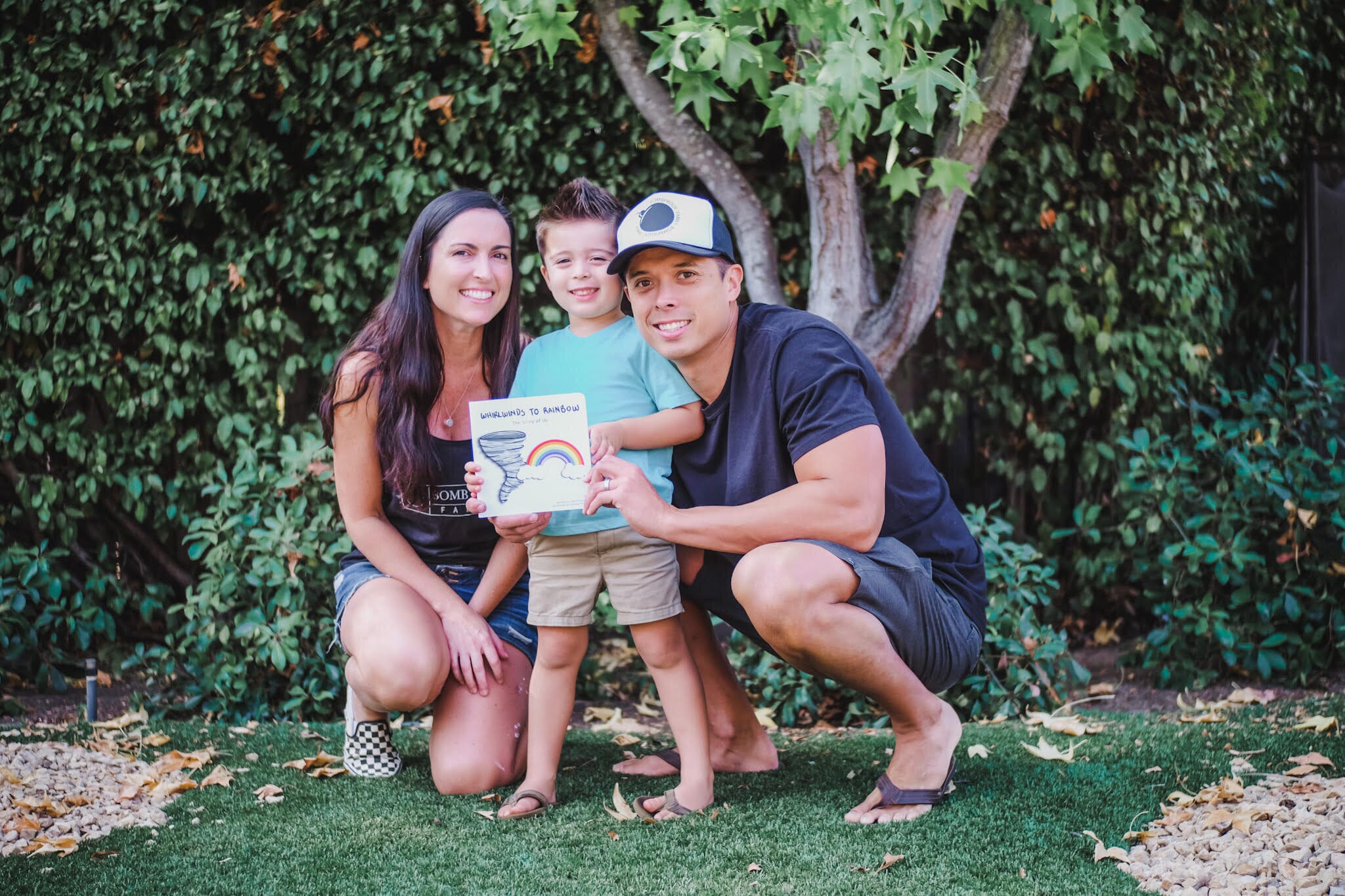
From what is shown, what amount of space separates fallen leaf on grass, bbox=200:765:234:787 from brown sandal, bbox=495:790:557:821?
78cm

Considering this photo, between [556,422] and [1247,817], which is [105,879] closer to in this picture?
[556,422]

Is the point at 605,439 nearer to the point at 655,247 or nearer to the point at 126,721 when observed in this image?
the point at 655,247

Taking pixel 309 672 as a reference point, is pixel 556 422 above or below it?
above

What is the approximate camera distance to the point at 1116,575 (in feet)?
16.3

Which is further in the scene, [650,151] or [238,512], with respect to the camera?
[650,151]

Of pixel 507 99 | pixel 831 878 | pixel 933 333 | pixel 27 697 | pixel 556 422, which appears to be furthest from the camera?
pixel 933 333

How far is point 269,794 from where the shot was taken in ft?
9.10

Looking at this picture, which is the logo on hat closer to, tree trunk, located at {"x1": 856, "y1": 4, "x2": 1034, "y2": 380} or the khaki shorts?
the khaki shorts

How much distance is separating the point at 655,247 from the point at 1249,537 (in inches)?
107

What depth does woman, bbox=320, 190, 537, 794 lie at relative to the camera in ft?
9.32

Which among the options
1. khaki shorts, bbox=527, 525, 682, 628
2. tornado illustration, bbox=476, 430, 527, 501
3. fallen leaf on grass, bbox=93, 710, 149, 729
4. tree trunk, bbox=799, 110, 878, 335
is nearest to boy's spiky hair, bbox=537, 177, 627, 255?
tornado illustration, bbox=476, 430, 527, 501

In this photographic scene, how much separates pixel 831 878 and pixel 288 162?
3.70 m

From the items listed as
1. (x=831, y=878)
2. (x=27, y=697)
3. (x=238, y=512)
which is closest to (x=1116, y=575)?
(x=831, y=878)

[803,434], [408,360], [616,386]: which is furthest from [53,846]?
[803,434]
